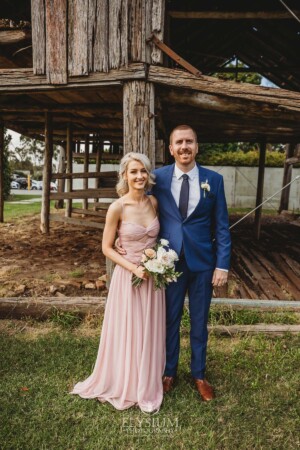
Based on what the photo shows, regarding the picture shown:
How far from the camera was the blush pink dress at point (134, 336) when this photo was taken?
308 centimetres

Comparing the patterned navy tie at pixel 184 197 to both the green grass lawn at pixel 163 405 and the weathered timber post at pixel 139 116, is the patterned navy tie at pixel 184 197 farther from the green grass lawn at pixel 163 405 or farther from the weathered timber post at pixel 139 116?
the green grass lawn at pixel 163 405

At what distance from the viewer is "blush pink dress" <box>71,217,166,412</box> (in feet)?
10.1

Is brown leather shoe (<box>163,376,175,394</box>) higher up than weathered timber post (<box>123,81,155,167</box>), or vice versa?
weathered timber post (<box>123,81,155,167</box>)

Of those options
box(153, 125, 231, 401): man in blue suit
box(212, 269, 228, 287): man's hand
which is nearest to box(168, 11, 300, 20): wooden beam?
box(153, 125, 231, 401): man in blue suit

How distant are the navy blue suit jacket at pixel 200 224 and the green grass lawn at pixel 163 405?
1.23 meters

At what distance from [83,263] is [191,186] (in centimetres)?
466

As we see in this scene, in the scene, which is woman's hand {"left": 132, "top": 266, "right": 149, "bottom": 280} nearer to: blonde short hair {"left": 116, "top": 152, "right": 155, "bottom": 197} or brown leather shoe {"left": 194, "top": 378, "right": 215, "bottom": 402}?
blonde short hair {"left": 116, "top": 152, "right": 155, "bottom": 197}

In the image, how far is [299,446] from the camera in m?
2.70

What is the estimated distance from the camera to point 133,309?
310 centimetres

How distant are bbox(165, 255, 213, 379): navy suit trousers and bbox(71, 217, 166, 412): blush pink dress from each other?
11 centimetres

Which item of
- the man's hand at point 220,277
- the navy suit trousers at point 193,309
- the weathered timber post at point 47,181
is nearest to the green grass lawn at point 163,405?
the navy suit trousers at point 193,309

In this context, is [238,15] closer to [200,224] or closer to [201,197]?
[201,197]

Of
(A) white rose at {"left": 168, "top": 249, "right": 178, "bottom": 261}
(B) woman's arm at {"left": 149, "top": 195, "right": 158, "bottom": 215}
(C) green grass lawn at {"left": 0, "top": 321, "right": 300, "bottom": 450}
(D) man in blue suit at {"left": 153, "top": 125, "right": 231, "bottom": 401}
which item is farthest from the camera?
(B) woman's arm at {"left": 149, "top": 195, "right": 158, "bottom": 215}

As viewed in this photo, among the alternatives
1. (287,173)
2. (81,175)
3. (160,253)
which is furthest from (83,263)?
(287,173)
